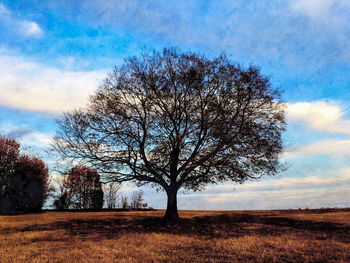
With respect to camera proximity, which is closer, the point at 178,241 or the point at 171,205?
the point at 178,241

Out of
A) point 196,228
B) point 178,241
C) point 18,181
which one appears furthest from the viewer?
point 18,181

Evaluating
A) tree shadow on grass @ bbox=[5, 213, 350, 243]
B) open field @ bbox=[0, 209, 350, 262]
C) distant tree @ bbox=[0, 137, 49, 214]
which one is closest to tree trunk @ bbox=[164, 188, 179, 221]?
tree shadow on grass @ bbox=[5, 213, 350, 243]

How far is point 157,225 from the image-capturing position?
21.3 meters

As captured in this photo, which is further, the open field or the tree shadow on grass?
the tree shadow on grass

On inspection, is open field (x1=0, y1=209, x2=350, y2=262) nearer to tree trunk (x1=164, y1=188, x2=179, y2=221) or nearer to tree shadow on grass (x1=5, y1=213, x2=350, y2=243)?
tree shadow on grass (x1=5, y1=213, x2=350, y2=243)

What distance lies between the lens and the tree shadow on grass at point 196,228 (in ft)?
56.2

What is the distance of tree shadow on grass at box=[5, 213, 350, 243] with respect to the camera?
17125 millimetres

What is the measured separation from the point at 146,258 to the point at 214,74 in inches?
550

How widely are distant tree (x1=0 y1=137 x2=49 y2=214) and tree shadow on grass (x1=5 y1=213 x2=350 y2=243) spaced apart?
12.2 meters

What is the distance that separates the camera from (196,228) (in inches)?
773

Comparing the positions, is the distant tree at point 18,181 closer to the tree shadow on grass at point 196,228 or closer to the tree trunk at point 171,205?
the tree shadow on grass at point 196,228

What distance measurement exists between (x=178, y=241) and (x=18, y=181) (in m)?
24.4

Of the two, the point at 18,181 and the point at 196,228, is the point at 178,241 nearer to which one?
the point at 196,228

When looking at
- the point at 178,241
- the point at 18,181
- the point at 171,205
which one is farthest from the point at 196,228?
the point at 18,181
